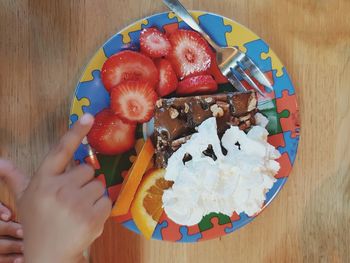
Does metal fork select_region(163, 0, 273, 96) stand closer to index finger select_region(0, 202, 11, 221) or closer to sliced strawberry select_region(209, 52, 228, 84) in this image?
sliced strawberry select_region(209, 52, 228, 84)

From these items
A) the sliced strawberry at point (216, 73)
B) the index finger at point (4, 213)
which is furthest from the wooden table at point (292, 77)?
the sliced strawberry at point (216, 73)

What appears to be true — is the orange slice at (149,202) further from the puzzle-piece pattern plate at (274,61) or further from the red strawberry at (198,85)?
the puzzle-piece pattern plate at (274,61)

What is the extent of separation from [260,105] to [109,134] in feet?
1.01

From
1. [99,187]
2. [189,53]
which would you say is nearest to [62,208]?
[99,187]

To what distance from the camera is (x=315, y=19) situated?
40.6 inches

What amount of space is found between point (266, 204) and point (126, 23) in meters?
0.47

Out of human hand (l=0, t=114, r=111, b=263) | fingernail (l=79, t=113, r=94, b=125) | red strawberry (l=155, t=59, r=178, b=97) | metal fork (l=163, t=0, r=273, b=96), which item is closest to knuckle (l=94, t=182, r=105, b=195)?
human hand (l=0, t=114, r=111, b=263)

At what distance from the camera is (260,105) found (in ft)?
3.26

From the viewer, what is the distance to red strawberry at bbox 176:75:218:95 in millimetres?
979

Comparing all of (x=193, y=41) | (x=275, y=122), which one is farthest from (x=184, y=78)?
(x=275, y=122)

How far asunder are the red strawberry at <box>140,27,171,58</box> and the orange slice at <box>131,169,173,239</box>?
0.77ft

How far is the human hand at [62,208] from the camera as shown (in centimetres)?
85

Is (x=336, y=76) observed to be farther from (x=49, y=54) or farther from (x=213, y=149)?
(x=49, y=54)

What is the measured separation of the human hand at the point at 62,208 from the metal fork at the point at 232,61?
28cm
